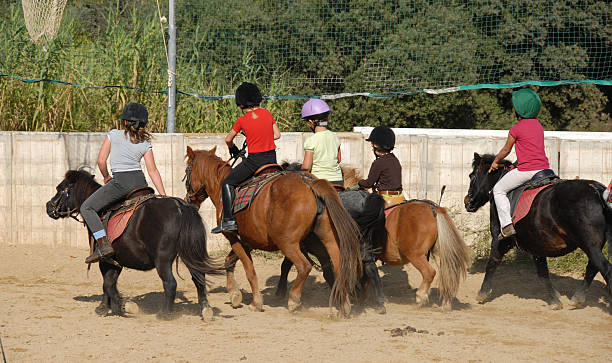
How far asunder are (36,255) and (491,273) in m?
6.85

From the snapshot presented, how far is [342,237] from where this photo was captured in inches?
299

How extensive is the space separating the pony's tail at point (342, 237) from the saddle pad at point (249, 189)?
0.63m

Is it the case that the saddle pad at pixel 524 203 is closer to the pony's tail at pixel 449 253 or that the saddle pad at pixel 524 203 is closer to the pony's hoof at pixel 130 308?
the pony's tail at pixel 449 253

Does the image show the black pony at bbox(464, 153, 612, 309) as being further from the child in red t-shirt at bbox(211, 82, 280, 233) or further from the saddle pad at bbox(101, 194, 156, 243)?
the saddle pad at bbox(101, 194, 156, 243)

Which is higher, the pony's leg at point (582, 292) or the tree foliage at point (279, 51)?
the tree foliage at point (279, 51)

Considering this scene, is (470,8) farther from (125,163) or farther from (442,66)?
(125,163)

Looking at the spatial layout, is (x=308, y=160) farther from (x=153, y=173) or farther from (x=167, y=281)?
(x=167, y=281)

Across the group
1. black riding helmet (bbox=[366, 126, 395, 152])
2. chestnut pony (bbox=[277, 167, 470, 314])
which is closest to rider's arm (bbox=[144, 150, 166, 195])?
chestnut pony (bbox=[277, 167, 470, 314])

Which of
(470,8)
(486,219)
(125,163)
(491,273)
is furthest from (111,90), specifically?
(470,8)

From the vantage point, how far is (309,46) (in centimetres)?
1595

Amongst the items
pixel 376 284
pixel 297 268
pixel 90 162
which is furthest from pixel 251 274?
pixel 90 162

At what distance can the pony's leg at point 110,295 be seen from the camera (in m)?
7.88

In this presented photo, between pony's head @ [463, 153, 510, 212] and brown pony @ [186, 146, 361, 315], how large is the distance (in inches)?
78.7

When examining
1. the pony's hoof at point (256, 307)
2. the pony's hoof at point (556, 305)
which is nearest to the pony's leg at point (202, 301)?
the pony's hoof at point (256, 307)
